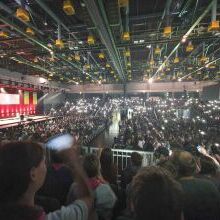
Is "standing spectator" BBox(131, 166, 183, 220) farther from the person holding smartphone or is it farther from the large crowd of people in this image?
the person holding smartphone

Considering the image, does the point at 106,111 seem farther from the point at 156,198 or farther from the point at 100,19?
the point at 156,198

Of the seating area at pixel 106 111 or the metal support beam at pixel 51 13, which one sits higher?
the metal support beam at pixel 51 13

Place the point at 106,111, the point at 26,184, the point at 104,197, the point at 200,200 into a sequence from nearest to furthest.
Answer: the point at 26,184, the point at 200,200, the point at 104,197, the point at 106,111

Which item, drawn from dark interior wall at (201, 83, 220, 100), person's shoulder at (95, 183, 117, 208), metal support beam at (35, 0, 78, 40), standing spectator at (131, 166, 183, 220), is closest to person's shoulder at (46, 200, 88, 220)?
standing spectator at (131, 166, 183, 220)

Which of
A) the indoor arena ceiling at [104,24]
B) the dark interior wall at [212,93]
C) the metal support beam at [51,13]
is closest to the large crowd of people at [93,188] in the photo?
the indoor arena ceiling at [104,24]

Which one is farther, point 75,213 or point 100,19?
point 100,19

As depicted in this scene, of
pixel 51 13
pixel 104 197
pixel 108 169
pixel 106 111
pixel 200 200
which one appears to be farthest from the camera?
pixel 106 111

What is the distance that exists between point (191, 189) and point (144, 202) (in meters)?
0.93

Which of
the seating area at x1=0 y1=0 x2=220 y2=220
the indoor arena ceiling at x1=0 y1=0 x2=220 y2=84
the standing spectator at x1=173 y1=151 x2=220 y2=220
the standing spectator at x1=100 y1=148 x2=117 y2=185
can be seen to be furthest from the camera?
the indoor arena ceiling at x1=0 y1=0 x2=220 y2=84

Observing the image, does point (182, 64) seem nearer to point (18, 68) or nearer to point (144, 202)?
point (18, 68)

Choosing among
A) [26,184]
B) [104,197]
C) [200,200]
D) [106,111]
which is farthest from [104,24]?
[106,111]

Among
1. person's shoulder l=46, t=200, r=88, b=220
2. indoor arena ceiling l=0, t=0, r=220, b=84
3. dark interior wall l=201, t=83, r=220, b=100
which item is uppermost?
indoor arena ceiling l=0, t=0, r=220, b=84

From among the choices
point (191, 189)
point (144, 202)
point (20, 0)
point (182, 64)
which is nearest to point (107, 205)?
point (191, 189)

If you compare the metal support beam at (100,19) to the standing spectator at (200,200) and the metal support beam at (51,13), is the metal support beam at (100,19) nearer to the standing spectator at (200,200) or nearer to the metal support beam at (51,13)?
the metal support beam at (51,13)
